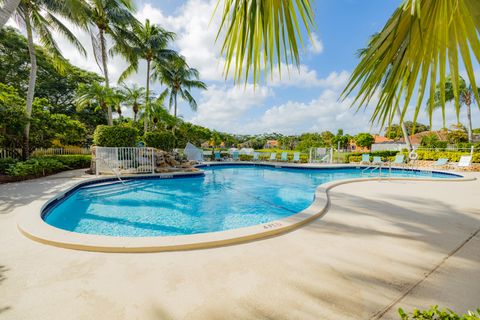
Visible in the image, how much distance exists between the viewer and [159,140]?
14.0 meters

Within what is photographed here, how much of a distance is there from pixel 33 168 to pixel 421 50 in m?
11.7

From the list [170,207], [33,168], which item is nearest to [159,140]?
[33,168]

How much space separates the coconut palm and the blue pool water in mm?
10797

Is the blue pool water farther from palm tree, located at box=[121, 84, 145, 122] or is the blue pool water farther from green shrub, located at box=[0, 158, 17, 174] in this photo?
palm tree, located at box=[121, 84, 145, 122]

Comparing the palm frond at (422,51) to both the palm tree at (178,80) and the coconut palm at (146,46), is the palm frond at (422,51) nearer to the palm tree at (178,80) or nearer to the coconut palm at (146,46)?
the coconut palm at (146,46)

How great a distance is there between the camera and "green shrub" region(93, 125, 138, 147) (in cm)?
1041

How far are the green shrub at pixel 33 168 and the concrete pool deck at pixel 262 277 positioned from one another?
6.11 m

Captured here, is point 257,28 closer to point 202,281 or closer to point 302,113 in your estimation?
point 202,281

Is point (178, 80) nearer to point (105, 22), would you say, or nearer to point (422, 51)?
point (105, 22)

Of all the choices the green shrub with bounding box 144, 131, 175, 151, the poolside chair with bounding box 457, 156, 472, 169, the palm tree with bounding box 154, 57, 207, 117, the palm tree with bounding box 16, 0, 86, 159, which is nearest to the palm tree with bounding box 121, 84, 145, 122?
the palm tree with bounding box 154, 57, 207, 117

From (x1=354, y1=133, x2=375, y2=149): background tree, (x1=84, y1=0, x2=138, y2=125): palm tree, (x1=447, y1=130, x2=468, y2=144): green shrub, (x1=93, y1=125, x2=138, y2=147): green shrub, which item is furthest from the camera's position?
(x1=354, y1=133, x2=375, y2=149): background tree

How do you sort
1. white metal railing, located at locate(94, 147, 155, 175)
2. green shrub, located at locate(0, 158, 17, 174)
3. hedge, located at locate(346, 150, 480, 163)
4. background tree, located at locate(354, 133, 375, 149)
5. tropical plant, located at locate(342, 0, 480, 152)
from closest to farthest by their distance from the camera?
tropical plant, located at locate(342, 0, 480, 152)
green shrub, located at locate(0, 158, 17, 174)
white metal railing, located at locate(94, 147, 155, 175)
hedge, located at locate(346, 150, 480, 163)
background tree, located at locate(354, 133, 375, 149)

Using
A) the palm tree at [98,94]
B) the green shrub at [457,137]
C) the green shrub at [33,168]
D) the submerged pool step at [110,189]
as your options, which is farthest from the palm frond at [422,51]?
the green shrub at [457,137]

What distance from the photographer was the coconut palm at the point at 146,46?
14.7m
